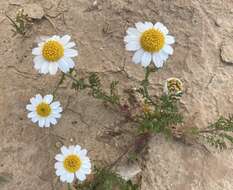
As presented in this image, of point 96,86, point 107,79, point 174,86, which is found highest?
point 174,86

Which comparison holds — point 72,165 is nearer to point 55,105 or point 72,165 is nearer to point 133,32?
point 55,105

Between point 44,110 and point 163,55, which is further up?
point 163,55

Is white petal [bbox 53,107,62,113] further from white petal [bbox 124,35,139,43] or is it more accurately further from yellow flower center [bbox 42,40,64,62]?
white petal [bbox 124,35,139,43]

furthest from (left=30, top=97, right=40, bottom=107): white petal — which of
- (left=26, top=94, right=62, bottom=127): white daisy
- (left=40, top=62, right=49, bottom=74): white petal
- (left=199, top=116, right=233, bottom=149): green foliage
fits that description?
(left=199, top=116, right=233, bottom=149): green foliage

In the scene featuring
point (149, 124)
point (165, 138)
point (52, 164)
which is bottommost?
point (52, 164)

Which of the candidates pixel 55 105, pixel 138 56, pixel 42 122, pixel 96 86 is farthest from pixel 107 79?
pixel 138 56

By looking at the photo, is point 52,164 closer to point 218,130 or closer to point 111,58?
point 111,58

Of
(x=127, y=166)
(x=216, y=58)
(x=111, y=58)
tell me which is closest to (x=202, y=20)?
(x=216, y=58)
